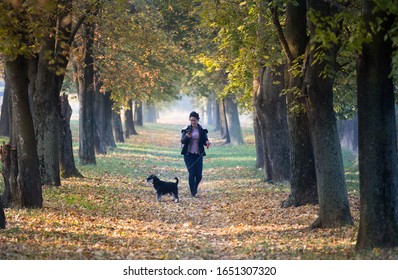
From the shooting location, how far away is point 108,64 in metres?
29.5

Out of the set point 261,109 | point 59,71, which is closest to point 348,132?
point 261,109

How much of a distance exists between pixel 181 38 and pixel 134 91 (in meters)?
3.73

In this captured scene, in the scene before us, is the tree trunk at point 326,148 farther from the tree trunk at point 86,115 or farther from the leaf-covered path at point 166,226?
the tree trunk at point 86,115

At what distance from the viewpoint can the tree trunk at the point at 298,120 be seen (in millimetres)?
15633

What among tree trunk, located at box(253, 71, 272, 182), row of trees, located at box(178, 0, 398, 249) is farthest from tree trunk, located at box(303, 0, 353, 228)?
tree trunk, located at box(253, 71, 272, 182)

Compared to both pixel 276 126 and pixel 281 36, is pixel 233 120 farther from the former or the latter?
pixel 281 36

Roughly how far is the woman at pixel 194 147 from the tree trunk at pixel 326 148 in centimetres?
684

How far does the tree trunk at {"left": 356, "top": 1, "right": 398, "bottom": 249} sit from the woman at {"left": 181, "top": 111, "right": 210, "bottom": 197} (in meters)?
9.78

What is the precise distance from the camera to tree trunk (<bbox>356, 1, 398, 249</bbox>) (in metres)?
10.2

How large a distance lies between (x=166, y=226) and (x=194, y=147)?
5.50 m

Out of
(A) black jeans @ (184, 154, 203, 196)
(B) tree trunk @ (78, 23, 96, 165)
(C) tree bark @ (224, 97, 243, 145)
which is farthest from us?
(C) tree bark @ (224, 97, 243, 145)

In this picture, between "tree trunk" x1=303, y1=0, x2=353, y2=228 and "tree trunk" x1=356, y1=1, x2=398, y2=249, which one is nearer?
"tree trunk" x1=356, y1=1, x2=398, y2=249

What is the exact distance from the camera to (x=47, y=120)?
19.9m

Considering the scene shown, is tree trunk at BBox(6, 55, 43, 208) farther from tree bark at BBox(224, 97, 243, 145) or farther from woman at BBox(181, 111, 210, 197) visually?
tree bark at BBox(224, 97, 243, 145)
